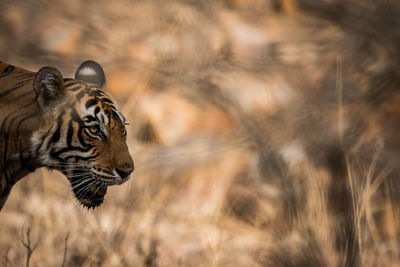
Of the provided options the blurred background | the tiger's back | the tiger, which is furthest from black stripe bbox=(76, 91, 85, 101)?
the blurred background

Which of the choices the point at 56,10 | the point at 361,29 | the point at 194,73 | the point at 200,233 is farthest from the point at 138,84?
the point at 361,29

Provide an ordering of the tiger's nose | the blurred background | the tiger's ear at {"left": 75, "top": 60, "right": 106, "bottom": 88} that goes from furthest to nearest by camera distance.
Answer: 1. the blurred background
2. the tiger's ear at {"left": 75, "top": 60, "right": 106, "bottom": 88}
3. the tiger's nose

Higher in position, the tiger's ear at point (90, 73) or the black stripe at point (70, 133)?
the tiger's ear at point (90, 73)

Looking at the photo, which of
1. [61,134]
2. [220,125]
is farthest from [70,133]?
[220,125]

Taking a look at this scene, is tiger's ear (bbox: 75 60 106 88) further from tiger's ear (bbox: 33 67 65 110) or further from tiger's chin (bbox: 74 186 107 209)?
tiger's chin (bbox: 74 186 107 209)

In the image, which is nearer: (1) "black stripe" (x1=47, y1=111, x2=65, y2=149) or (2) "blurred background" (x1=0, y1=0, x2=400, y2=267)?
(1) "black stripe" (x1=47, y1=111, x2=65, y2=149)

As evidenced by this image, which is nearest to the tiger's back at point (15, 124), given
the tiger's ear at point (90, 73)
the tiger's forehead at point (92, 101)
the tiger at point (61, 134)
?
the tiger at point (61, 134)

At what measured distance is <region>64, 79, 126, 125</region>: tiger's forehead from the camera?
5.77 ft

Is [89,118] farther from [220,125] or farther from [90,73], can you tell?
[220,125]

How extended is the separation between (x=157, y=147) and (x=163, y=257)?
636 mm

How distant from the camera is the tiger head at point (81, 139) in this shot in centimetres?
168

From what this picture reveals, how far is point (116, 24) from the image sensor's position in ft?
10.4

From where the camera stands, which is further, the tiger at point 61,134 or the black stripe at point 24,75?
the black stripe at point 24,75

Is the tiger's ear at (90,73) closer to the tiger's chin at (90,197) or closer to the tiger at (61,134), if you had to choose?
the tiger at (61,134)
